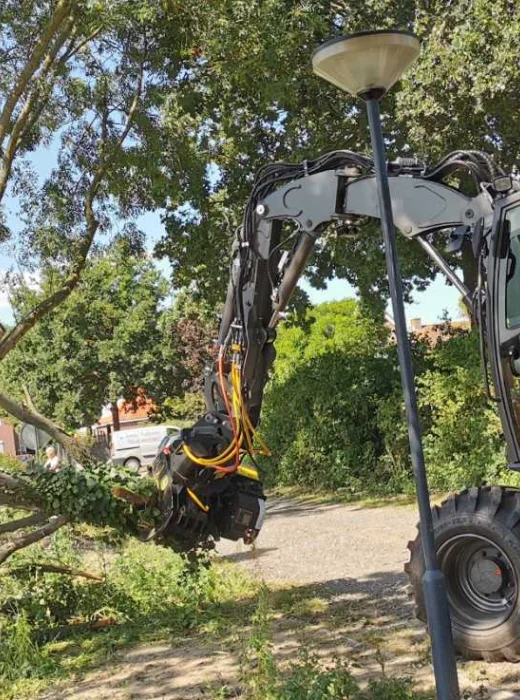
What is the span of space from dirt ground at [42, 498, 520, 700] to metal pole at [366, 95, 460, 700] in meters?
1.11

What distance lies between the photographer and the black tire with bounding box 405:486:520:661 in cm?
540

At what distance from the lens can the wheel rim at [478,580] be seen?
559cm

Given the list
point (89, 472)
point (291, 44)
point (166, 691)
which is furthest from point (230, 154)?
point (166, 691)

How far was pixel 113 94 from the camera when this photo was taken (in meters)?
10.8

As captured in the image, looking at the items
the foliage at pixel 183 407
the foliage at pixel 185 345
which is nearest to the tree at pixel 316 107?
the foliage at pixel 185 345

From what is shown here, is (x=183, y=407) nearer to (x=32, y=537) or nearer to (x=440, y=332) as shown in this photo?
(x=440, y=332)

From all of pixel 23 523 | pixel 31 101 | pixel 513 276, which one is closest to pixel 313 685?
pixel 513 276

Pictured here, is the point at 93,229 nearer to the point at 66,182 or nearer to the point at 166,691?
the point at 66,182

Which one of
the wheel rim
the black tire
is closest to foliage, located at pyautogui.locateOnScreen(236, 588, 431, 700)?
the black tire

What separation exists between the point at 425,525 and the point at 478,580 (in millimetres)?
2120

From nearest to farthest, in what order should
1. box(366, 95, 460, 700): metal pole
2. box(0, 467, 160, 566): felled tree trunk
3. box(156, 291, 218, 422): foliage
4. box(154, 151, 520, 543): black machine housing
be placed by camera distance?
1. box(366, 95, 460, 700): metal pole
2. box(154, 151, 520, 543): black machine housing
3. box(0, 467, 160, 566): felled tree trunk
4. box(156, 291, 218, 422): foliage

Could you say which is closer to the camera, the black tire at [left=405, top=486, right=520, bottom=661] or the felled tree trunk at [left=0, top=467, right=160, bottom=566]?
the black tire at [left=405, top=486, right=520, bottom=661]

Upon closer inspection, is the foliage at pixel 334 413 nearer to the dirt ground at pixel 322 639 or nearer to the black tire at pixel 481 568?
the dirt ground at pixel 322 639

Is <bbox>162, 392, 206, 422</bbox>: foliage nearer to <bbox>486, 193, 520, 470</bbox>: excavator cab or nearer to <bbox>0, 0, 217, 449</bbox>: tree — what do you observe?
<bbox>0, 0, 217, 449</bbox>: tree
